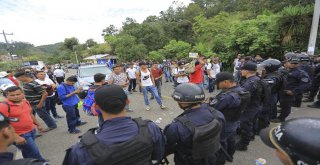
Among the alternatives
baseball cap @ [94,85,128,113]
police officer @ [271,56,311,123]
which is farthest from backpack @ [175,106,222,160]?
police officer @ [271,56,311,123]

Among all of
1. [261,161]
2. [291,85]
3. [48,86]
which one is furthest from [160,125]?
[291,85]

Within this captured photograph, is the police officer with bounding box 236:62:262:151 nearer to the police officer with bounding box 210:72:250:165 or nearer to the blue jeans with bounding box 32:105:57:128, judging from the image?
the police officer with bounding box 210:72:250:165

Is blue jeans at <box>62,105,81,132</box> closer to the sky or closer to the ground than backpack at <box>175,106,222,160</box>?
closer to the ground

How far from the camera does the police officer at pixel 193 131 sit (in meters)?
2.10

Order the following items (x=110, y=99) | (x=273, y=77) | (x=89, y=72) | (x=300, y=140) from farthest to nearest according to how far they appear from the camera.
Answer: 1. (x=89, y=72)
2. (x=273, y=77)
3. (x=110, y=99)
4. (x=300, y=140)

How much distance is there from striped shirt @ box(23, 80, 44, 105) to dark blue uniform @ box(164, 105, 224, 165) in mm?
4456

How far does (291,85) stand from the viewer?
562 cm

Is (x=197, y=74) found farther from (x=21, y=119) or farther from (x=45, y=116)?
(x=21, y=119)

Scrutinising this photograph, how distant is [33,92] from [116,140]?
4756mm

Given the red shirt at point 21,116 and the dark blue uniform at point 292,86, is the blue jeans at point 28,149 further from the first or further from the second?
the dark blue uniform at point 292,86

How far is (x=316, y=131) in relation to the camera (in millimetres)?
1104

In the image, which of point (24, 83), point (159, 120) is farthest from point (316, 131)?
point (24, 83)

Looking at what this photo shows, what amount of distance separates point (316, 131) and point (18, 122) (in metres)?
3.91

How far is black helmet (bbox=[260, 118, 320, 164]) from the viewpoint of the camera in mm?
1079
